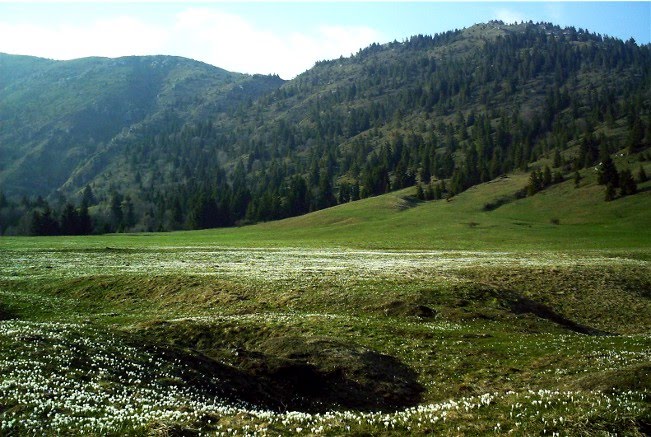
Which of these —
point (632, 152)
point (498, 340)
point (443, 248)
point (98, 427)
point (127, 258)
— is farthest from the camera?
point (632, 152)

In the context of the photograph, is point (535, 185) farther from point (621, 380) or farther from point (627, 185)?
point (621, 380)

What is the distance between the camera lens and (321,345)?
23750mm

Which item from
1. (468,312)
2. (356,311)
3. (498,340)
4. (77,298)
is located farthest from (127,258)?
(498,340)

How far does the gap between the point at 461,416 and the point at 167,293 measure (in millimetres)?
32991

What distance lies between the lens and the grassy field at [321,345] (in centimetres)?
1242

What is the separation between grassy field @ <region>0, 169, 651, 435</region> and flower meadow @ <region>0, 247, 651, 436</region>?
9 centimetres

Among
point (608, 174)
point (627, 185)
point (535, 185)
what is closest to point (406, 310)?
point (627, 185)

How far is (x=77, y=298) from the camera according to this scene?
3991cm

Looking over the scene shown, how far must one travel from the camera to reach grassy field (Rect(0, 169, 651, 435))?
12.4 m

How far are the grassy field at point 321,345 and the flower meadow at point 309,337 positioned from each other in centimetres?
9

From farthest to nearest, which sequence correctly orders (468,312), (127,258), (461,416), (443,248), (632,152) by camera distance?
1. (632,152)
2. (443,248)
3. (127,258)
4. (468,312)
5. (461,416)

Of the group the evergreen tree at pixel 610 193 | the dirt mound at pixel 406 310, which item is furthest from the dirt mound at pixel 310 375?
the evergreen tree at pixel 610 193

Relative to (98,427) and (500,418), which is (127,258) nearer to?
(98,427)

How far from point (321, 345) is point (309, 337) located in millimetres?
1646
